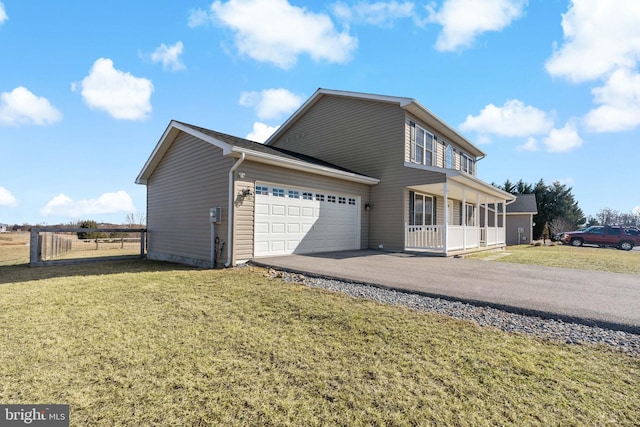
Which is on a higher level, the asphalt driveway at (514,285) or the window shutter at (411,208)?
the window shutter at (411,208)

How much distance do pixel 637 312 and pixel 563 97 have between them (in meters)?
11.3

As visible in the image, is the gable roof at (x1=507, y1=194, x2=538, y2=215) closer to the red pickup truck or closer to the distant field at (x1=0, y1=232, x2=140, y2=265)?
the red pickup truck

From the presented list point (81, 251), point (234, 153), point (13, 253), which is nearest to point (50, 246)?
point (81, 251)

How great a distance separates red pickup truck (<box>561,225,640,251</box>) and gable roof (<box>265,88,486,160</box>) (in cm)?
1043

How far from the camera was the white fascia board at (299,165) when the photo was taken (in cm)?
820

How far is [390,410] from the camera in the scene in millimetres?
2146

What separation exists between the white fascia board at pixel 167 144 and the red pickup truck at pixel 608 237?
80.9 ft

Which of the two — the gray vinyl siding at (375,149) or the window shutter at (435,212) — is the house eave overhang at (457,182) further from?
the window shutter at (435,212)

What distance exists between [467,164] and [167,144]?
16.8m

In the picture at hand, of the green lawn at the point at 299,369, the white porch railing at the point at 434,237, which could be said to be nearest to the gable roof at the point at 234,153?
the white porch railing at the point at 434,237

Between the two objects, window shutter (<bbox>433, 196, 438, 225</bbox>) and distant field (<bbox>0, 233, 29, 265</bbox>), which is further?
window shutter (<bbox>433, 196, 438, 225</bbox>)

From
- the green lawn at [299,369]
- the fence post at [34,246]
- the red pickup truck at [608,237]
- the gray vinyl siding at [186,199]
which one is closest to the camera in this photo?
A: the green lawn at [299,369]


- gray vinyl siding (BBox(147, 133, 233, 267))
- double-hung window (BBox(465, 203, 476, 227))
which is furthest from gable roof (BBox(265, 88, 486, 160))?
gray vinyl siding (BBox(147, 133, 233, 267))

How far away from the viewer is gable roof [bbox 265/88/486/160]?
38.6 feet
